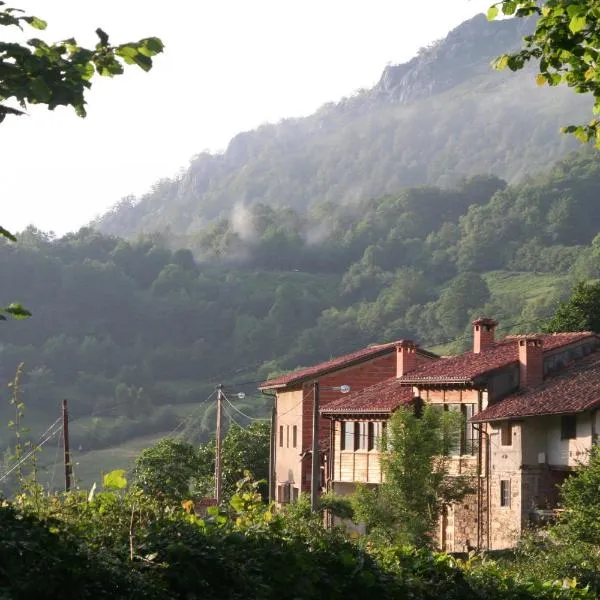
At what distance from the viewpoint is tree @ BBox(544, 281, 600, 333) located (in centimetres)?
6094

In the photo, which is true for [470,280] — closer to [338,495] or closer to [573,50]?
[338,495]

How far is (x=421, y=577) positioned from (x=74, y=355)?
18140 cm

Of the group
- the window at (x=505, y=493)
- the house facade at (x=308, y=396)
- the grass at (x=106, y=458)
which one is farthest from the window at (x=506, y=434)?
the grass at (x=106, y=458)

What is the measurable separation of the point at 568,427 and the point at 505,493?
349 cm

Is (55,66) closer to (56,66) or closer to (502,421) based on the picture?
(56,66)

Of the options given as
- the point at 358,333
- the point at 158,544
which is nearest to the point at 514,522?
the point at 158,544

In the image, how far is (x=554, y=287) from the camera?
181m

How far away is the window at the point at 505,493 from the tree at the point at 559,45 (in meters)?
32.2

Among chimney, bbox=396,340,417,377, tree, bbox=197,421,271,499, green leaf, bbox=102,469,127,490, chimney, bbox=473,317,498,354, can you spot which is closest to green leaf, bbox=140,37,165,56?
green leaf, bbox=102,469,127,490

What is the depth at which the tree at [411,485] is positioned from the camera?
142 ft

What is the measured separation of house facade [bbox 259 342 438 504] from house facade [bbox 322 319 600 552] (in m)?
6.68

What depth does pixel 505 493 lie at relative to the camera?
46219 mm

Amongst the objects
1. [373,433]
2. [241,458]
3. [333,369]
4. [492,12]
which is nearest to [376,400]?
[373,433]

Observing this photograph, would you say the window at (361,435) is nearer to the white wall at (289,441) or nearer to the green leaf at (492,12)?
the white wall at (289,441)
